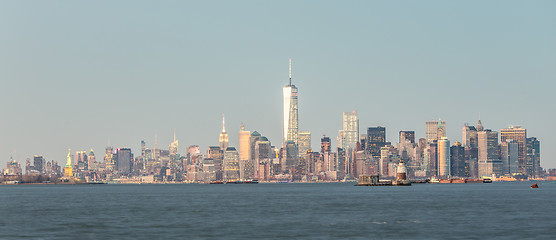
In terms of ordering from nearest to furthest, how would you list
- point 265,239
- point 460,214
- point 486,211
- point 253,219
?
point 265,239 < point 253,219 < point 460,214 < point 486,211

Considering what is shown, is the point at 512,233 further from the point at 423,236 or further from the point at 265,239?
the point at 265,239

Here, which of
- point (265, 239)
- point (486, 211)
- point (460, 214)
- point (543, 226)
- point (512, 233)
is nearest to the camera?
point (265, 239)

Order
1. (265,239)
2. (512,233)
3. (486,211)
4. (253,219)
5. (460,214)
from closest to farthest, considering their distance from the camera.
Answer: (265,239), (512,233), (253,219), (460,214), (486,211)

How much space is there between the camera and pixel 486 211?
4550 inches

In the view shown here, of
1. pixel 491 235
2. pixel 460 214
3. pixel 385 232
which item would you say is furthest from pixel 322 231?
pixel 460 214

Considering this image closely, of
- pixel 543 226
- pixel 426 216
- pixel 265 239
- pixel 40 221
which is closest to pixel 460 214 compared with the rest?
pixel 426 216

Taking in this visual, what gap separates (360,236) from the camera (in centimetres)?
7588

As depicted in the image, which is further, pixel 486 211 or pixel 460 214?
pixel 486 211

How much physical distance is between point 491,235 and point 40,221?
55.8 metres

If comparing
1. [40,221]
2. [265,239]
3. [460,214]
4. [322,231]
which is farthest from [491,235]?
[40,221]

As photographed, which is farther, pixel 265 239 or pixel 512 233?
pixel 512 233

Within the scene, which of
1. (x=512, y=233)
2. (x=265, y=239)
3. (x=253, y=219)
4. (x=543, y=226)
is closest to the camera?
(x=265, y=239)

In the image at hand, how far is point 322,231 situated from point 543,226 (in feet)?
80.2

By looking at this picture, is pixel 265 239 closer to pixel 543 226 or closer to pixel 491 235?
pixel 491 235
